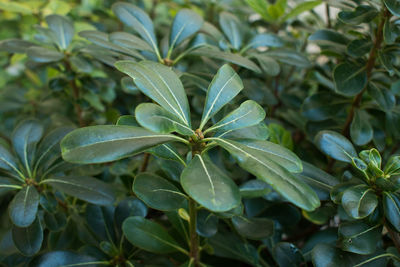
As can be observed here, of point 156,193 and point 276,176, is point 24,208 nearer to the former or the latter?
point 156,193

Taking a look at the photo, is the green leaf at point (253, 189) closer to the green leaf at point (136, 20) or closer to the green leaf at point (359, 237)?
the green leaf at point (359, 237)

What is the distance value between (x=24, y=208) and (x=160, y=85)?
1.08 feet

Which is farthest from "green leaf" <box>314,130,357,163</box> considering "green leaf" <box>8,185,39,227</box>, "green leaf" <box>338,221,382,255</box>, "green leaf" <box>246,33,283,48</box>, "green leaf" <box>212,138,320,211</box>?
"green leaf" <box>8,185,39,227</box>

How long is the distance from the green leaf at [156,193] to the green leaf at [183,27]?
376mm

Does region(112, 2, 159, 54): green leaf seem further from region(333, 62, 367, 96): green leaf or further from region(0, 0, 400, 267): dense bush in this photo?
region(333, 62, 367, 96): green leaf

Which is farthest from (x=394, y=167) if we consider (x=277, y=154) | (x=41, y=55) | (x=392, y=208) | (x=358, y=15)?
(x=41, y=55)

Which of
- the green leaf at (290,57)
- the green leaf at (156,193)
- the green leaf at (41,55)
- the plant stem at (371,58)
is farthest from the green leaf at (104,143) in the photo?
the plant stem at (371,58)

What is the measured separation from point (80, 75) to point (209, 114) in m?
0.65

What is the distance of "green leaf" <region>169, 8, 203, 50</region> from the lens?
87 cm

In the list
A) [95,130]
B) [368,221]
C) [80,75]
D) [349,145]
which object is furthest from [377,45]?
[80,75]

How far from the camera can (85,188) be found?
26.6 inches

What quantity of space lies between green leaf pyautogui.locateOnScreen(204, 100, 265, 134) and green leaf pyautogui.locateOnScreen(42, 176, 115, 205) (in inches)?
9.6

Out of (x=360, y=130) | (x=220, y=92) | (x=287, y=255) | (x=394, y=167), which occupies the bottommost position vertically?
(x=287, y=255)

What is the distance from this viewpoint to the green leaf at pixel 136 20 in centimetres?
86
